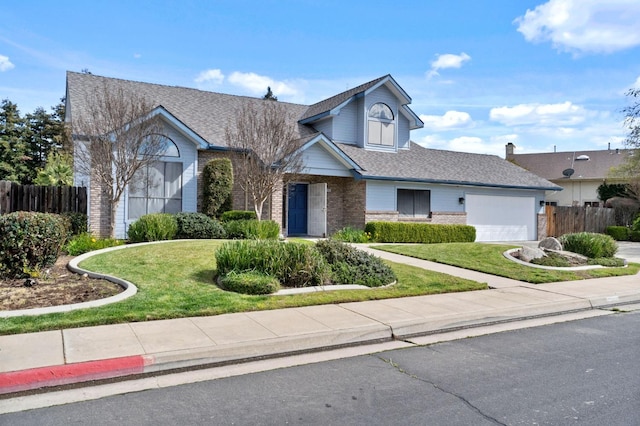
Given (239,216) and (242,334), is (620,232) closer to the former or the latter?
(239,216)

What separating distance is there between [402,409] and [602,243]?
13.2m

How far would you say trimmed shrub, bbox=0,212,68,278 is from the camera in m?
8.55

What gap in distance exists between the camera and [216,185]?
709 inches

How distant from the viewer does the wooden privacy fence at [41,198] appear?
14961mm

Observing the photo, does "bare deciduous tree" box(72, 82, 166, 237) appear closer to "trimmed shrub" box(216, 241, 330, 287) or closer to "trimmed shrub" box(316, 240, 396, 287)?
"trimmed shrub" box(216, 241, 330, 287)

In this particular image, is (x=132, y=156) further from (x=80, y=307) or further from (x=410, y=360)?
(x=410, y=360)

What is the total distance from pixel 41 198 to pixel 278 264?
10.1 metres

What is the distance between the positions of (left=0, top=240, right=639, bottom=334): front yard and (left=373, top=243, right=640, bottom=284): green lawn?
25 mm

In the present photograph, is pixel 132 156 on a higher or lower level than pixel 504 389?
higher

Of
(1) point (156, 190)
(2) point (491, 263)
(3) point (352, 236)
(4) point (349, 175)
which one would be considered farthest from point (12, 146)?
(2) point (491, 263)

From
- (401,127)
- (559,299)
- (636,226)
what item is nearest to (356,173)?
(401,127)

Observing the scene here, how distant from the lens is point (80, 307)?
23.4 ft

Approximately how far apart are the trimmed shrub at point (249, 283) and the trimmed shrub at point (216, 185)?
940 cm

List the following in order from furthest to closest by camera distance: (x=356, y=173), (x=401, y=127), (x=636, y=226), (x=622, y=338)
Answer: (x=636, y=226)
(x=401, y=127)
(x=356, y=173)
(x=622, y=338)
